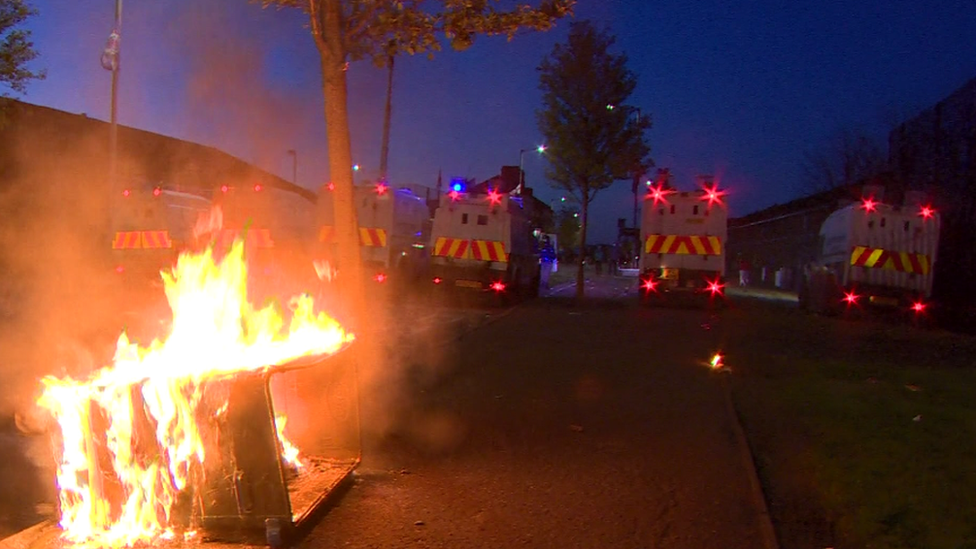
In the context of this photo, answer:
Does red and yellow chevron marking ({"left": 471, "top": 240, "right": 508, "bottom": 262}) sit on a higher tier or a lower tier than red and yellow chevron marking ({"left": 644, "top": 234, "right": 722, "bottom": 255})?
lower

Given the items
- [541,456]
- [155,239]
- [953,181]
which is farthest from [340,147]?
[953,181]

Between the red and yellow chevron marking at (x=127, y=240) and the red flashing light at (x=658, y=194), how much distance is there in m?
13.3

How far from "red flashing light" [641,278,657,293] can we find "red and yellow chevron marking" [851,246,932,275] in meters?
5.19

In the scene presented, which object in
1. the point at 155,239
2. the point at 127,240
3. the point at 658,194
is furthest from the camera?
the point at 658,194

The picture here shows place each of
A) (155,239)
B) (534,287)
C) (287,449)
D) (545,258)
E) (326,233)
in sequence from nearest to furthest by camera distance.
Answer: (287,449) < (155,239) < (326,233) < (534,287) < (545,258)

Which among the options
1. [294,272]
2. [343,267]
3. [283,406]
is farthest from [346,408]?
[294,272]

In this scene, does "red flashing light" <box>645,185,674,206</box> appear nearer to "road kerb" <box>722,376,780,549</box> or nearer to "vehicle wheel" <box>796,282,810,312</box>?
"vehicle wheel" <box>796,282,810,312</box>

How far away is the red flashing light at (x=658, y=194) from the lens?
2330 cm

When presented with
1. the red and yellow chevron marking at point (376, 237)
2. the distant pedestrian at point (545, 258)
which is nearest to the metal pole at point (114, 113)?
the red and yellow chevron marking at point (376, 237)

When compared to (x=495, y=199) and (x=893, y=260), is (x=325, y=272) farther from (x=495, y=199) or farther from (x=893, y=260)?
(x=893, y=260)

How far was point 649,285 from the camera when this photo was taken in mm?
23406

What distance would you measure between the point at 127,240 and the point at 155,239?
0.97 metres

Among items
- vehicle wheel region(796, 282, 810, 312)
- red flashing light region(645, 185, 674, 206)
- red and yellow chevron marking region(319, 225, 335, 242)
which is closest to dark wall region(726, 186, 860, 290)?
vehicle wheel region(796, 282, 810, 312)

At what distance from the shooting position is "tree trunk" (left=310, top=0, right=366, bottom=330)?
262 inches
